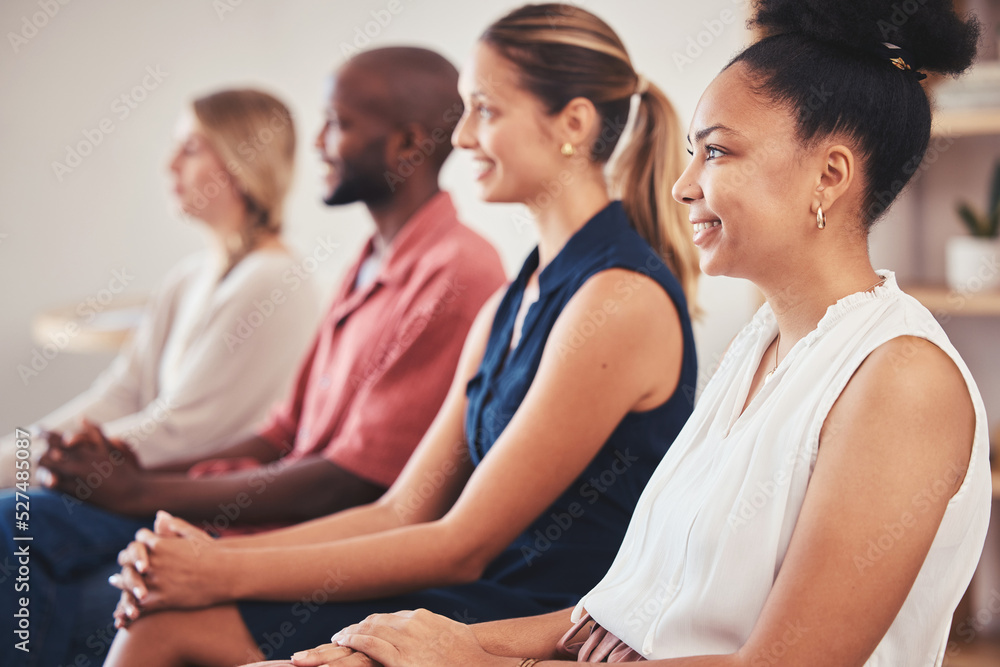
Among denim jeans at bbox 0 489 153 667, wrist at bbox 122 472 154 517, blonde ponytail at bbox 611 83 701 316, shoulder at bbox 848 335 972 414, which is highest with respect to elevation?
blonde ponytail at bbox 611 83 701 316

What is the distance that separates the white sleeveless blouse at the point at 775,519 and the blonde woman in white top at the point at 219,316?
123cm

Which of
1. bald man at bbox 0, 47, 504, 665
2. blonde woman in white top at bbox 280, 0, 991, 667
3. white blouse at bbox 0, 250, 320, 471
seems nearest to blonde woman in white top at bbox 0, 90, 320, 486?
white blouse at bbox 0, 250, 320, 471

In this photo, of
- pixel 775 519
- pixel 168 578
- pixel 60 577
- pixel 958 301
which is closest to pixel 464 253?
pixel 168 578

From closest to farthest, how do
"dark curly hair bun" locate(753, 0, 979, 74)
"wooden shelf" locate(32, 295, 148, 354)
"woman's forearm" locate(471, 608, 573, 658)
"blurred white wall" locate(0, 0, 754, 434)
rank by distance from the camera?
"dark curly hair bun" locate(753, 0, 979, 74)
"woman's forearm" locate(471, 608, 573, 658)
"wooden shelf" locate(32, 295, 148, 354)
"blurred white wall" locate(0, 0, 754, 434)

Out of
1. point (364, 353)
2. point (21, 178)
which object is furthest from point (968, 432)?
point (21, 178)

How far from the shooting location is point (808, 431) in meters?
0.83

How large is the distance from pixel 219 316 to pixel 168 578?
3.07ft

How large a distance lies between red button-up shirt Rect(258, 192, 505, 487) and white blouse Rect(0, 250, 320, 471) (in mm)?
171

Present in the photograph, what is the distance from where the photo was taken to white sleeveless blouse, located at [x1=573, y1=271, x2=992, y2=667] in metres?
0.83

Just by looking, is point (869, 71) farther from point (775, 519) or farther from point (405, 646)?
point (405, 646)

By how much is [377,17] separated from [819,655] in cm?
277

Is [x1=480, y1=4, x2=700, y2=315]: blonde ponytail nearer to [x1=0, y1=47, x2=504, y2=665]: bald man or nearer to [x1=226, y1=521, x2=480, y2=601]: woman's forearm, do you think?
[x1=0, y1=47, x2=504, y2=665]: bald man

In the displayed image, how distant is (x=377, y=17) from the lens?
3139mm

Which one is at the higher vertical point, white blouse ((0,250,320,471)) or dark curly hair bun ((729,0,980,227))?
dark curly hair bun ((729,0,980,227))
